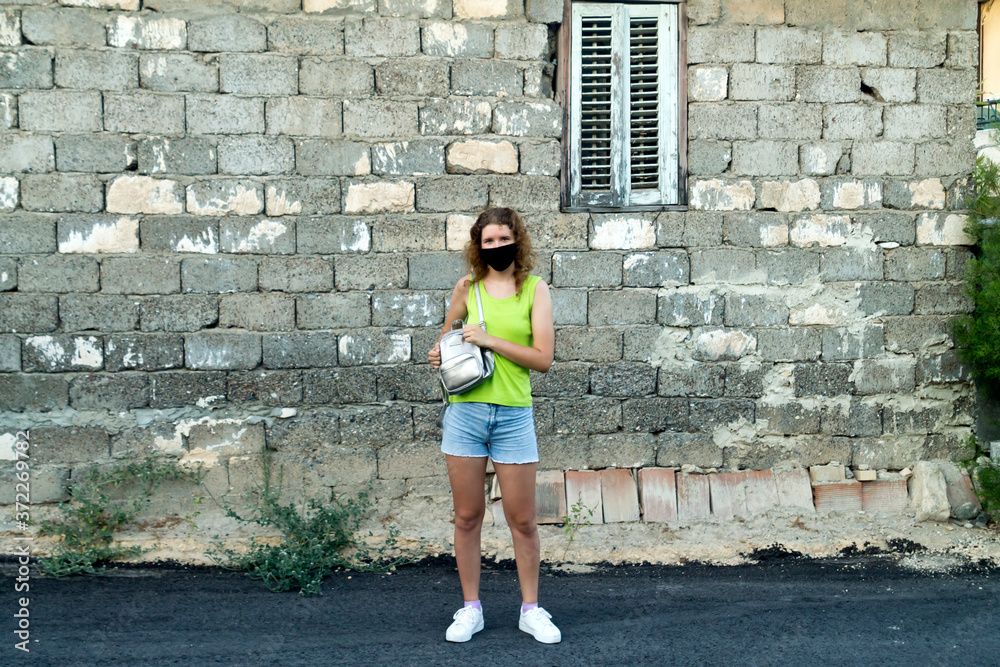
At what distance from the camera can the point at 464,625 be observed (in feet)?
10.4

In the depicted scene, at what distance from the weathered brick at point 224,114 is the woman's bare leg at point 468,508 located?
2.63 m

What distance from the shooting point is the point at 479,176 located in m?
4.58

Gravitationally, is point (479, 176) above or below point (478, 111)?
below

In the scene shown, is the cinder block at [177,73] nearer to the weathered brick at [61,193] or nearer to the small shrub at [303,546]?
the weathered brick at [61,193]

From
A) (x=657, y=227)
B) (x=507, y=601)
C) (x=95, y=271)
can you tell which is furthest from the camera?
(x=657, y=227)

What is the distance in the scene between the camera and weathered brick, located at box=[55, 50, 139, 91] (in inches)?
171

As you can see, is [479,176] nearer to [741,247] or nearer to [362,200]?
[362,200]

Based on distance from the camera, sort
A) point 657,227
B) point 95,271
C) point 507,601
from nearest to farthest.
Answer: point 507,601 < point 95,271 < point 657,227

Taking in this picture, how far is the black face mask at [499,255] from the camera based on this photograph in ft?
9.95

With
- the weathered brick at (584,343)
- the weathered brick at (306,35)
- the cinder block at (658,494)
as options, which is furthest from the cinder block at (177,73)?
the cinder block at (658,494)

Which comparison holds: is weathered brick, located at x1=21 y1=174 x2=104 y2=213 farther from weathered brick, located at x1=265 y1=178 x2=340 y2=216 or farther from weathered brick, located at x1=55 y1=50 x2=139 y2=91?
weathered brick, located at x1=265 y1=178 x2=340 y2=216

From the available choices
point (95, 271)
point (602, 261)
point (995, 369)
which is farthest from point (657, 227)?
point (95, 271)

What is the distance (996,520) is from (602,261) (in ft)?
9.74

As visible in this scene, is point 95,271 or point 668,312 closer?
point 95,271
